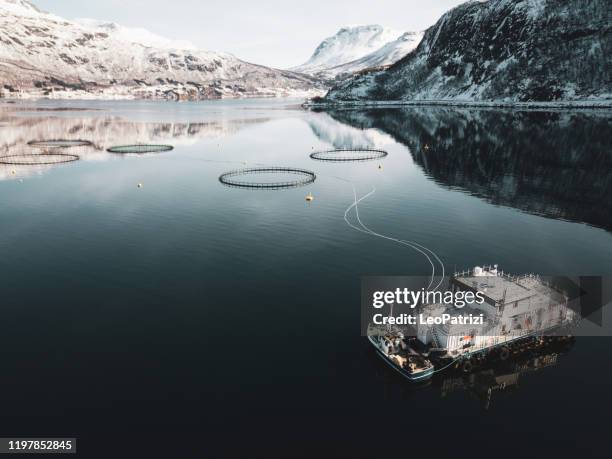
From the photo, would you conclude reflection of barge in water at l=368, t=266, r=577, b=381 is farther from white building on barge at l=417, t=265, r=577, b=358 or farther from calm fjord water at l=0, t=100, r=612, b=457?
calm fjord water at l=0, t=100, r=612, b=457

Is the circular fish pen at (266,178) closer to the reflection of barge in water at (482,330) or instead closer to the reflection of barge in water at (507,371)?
the reflection of barge in water at (482,330)

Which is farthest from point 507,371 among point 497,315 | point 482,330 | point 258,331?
point 258,331

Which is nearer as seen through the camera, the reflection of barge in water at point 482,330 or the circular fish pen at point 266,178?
the reflection of barge in water at point 482,330

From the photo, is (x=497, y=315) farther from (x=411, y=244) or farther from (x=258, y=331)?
(x=411, y=244)

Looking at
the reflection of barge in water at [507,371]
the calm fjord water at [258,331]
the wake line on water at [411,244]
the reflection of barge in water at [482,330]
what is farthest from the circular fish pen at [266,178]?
the reflection of barge in water at [507,371]

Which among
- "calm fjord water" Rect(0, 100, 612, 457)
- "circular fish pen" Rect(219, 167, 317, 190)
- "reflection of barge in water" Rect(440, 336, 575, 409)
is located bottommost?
"reflection of barge in water" Rect(440, 336, 575, 409)

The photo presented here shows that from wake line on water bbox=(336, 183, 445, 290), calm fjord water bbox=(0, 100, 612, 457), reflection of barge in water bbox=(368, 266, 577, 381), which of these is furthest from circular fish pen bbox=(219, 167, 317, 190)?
reflection of barge in water bbox=(368, 266, 577, 381)

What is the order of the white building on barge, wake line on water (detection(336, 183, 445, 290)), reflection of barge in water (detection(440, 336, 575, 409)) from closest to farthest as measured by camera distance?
reflection of barge in water (detection(440, 336, 575, 409)) → the white building on barge → wake line on water (detection(336, 183, 445, 290))
